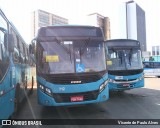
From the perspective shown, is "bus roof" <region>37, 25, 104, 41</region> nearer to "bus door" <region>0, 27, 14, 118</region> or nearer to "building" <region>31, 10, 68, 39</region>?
"bus door" <region>0, 27, 14, 118</region>

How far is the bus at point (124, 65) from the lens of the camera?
41.5 ft

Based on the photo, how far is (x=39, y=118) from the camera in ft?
27.3

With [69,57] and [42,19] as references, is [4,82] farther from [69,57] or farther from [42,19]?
[42,19]

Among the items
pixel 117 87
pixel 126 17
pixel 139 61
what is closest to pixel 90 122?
pixel 117 87

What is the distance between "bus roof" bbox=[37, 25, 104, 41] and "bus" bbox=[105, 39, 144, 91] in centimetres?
375

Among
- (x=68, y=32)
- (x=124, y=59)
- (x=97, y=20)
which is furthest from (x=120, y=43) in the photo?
(x=97, y=20)

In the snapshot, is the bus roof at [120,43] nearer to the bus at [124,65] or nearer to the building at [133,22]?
the bus at [124,65]

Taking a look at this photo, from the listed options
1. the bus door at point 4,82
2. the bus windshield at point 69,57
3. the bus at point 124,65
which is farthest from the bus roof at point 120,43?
the bus door at point 4,82

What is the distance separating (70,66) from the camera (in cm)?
841

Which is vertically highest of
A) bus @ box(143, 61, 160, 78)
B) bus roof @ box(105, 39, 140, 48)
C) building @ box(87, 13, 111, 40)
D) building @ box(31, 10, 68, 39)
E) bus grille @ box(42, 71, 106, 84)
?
building @ box(31, 10, 68, 39)

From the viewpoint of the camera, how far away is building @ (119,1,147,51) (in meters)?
65.4

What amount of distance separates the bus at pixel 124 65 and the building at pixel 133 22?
51563 mm

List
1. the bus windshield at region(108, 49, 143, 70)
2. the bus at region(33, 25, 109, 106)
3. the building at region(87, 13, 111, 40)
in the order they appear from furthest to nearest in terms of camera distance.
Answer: the building at region(87, 13, 111, 40), the bus windshield at region(108, 49, 143, 70), the bus at region(33, 25, 109, 106)

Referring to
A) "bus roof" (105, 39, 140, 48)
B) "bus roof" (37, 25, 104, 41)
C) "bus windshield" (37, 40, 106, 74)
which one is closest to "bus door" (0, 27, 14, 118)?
"bus windshield" (37, 40, 106, 74)
